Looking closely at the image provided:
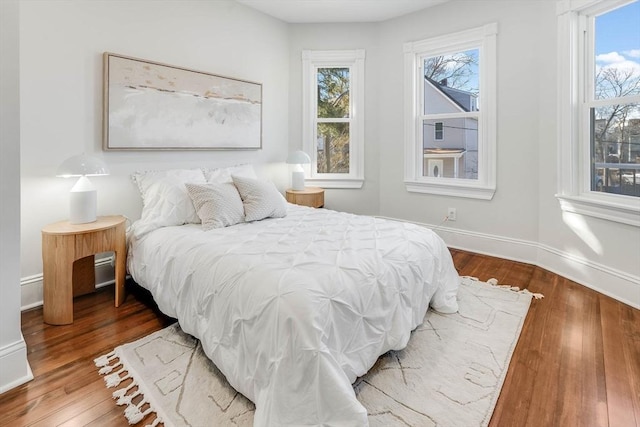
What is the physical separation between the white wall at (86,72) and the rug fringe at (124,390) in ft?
3.64

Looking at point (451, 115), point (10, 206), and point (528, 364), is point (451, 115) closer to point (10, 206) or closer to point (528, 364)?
point (528, 364)

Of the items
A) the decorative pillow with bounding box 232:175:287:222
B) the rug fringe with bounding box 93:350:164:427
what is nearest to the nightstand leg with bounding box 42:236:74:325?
the rug fringe with bounding box 93:350:164:427

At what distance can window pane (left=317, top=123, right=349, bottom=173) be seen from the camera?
4.38m

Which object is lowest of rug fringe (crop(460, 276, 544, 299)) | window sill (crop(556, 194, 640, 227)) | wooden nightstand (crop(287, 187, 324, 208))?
rug fringe (crop(460, 276, 544, 299))

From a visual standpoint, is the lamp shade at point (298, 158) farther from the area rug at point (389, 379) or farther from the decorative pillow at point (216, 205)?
the area rug at point (389, 379)

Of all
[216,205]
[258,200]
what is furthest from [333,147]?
[216,205]

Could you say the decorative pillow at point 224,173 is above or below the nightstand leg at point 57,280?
above

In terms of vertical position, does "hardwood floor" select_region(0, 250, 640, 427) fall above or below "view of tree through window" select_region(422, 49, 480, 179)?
below

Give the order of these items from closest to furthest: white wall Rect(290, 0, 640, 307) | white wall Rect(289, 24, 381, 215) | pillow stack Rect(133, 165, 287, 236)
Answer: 1. pillow stack Rect(133, 165, 287, 236)
2. white wall Rect(290, 0, 640, 307)
3. white wall Rect(289, 24, 381, 215)

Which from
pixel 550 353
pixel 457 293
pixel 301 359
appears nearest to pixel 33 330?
pixel 301 359

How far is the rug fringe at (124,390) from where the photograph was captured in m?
1.44

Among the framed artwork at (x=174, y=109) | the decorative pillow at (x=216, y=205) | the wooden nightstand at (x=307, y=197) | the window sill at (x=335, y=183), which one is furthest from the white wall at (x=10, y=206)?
the window sill at (x=335, y=183)

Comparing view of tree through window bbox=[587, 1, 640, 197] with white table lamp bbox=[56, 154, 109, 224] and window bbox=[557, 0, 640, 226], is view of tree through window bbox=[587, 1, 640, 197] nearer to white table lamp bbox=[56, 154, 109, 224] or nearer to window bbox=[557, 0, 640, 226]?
window bbox=[557, 0, 640, 226]

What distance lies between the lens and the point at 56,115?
8.00ft
